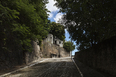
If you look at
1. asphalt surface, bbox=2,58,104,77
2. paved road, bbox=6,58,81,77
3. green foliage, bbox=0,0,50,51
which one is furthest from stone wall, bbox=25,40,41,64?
asphalt surface, bbox=2,58,104,77

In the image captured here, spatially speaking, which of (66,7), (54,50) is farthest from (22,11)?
(54,50)

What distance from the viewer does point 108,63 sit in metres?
7.87

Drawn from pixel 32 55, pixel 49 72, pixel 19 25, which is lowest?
pixel 49 72

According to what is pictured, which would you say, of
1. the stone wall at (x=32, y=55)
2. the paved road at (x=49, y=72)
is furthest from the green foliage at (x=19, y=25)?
the stone wall at (x=32, y=55)

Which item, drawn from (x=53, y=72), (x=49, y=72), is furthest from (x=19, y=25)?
(x=53, y=72)

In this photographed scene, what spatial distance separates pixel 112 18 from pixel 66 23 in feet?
32.4

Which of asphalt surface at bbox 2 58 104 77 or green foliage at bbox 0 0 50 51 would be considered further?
green foliage at bbox 0 0 50 51

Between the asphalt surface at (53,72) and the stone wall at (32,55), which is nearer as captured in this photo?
the asphalt surface at (53,72)

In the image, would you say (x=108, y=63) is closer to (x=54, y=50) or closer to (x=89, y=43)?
(x=89, y=43)

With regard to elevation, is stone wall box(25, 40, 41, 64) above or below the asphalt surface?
above

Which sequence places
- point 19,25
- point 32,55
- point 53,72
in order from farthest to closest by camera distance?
point 32,55, point 19,25, point 53,72

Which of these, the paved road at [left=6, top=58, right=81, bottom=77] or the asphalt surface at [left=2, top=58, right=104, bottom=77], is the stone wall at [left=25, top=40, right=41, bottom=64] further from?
the asphalt surface at [left=2, top=58, right=104, bottom=77]

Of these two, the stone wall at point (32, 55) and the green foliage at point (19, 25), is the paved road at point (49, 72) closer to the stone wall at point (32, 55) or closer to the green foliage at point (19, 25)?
the green foliage at point (19, 25)

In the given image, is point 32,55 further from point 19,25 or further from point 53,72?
point 53,72
